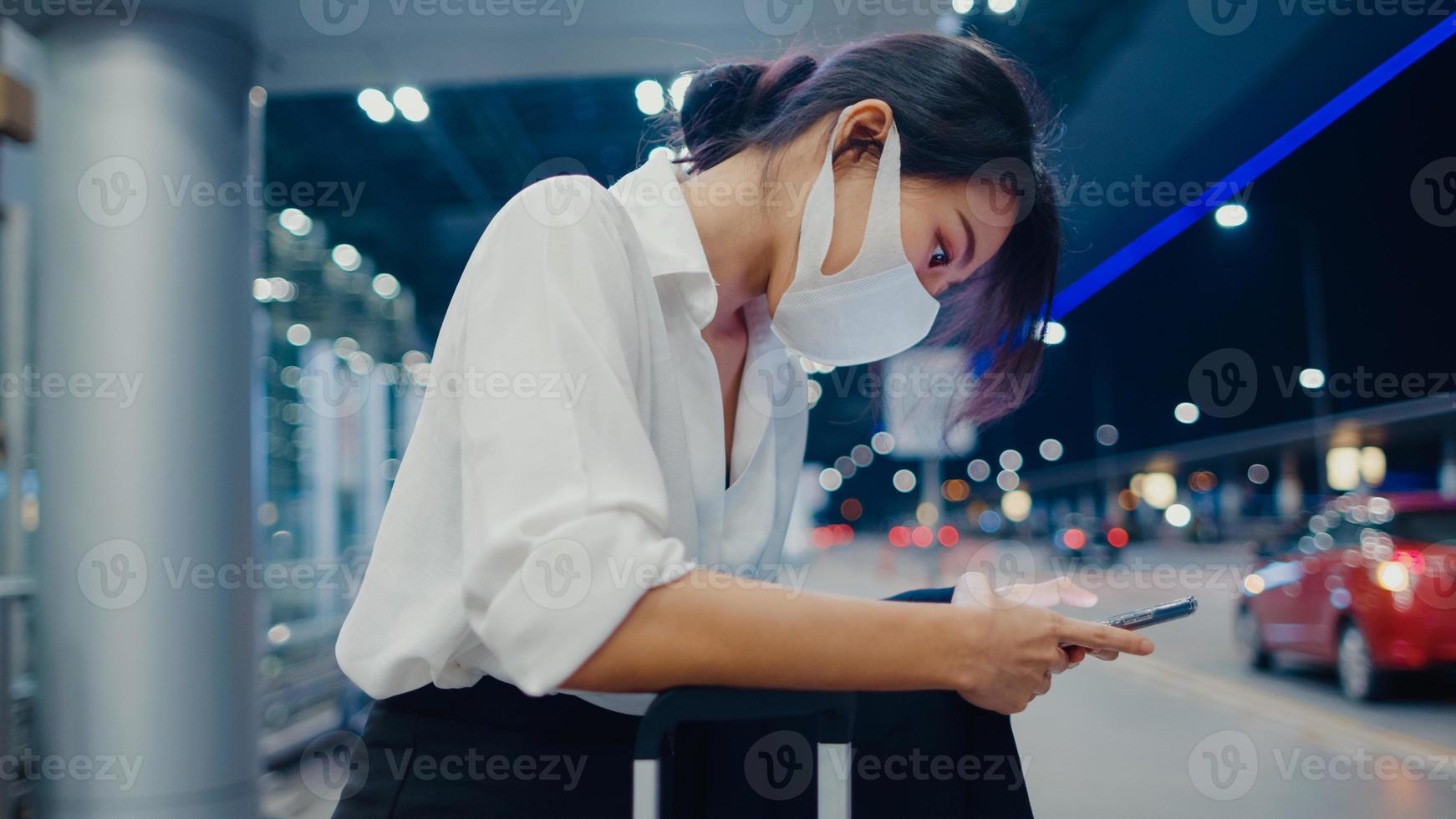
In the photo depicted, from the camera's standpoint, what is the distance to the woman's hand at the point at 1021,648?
26.0 inches

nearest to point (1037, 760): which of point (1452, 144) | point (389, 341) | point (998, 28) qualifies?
point (1452, 144)

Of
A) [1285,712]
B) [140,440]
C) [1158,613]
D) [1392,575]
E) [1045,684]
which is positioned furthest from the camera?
[1285,712]

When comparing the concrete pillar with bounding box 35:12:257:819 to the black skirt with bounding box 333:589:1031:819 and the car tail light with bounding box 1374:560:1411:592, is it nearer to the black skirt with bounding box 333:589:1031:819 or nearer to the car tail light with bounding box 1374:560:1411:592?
the black skirt with bounding box 333:589:1031:819

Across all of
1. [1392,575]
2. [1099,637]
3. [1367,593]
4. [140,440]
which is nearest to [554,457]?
[1099,637]

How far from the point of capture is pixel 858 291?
3.45 feet

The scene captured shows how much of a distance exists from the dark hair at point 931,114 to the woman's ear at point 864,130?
→ 22 mm

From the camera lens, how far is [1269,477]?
3713 millimetres

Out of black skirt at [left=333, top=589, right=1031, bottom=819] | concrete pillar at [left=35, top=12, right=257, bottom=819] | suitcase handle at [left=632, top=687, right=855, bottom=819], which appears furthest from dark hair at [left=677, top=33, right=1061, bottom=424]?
concrete pillar at [left=35, top=12, right=257, bottom=819]

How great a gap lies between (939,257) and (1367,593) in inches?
154

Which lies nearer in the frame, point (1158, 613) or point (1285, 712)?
point (1158, 613)

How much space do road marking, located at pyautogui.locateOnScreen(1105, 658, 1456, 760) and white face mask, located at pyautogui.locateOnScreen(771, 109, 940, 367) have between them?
2.99 metres

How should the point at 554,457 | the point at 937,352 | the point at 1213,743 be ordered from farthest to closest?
the point at 1213,743
the point at 937,352
the point at 554,457

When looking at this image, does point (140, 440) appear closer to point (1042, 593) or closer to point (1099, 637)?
point (1042, 593)

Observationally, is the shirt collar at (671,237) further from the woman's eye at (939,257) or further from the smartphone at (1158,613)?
the smartphone at (1158,613)
